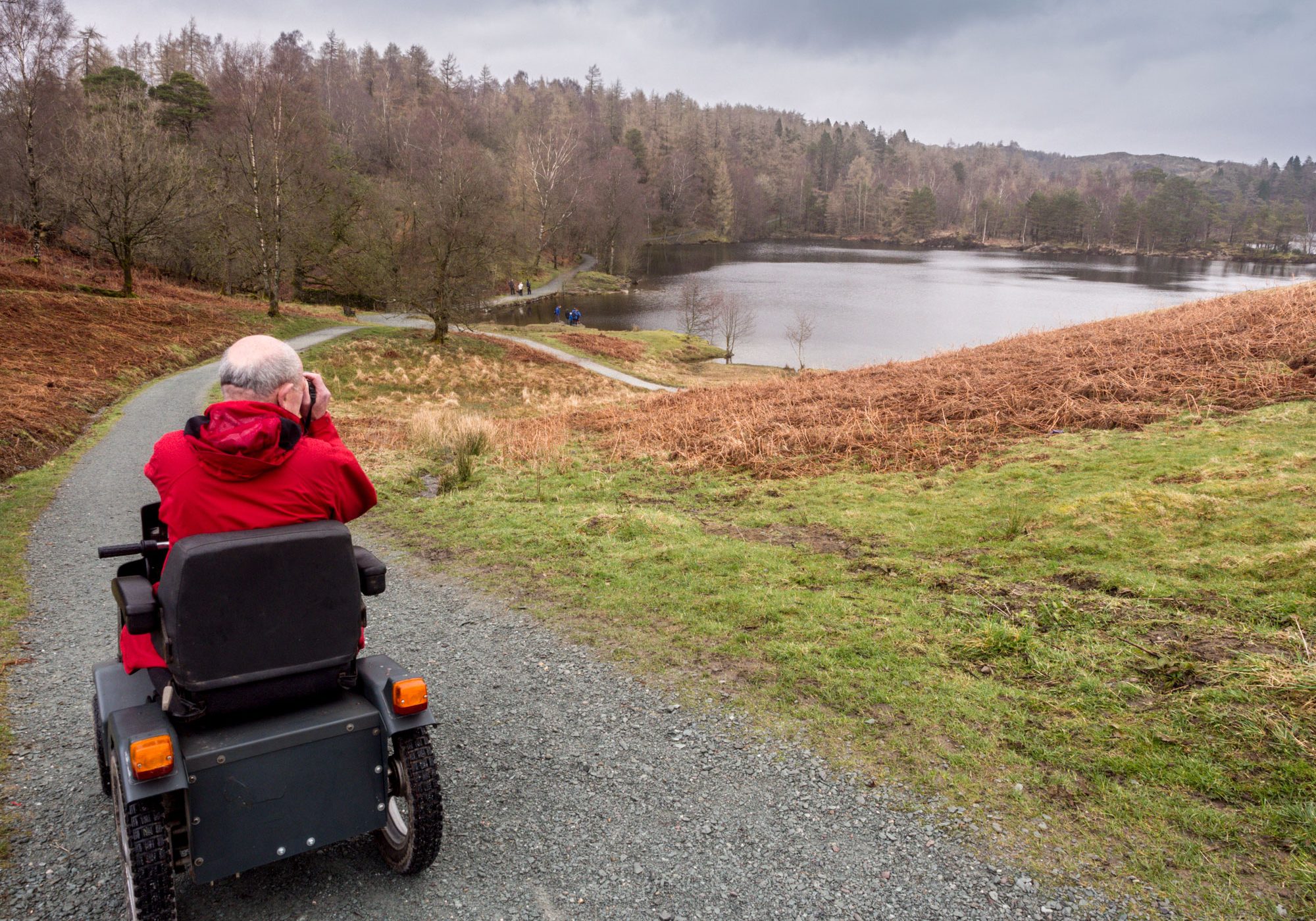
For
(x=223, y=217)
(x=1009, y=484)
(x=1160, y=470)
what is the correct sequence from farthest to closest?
(x=223, y=217), (x=1009, y=484), (x=1160, y=470)

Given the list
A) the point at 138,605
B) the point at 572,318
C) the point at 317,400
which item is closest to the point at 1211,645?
the point at 317,400

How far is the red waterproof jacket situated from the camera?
2756 mm

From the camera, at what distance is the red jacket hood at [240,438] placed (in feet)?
8.99

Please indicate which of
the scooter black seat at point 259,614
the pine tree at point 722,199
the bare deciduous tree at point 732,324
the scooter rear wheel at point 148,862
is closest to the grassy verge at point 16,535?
the scooter rear wheel at point 148,862

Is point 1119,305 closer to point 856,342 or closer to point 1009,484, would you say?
point 856,342

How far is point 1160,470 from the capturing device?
28.4 ft

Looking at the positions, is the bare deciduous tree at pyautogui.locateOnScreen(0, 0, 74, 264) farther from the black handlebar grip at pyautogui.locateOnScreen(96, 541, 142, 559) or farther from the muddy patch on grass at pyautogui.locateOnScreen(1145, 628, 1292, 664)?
the muddy patch on grass at pyautogui.locateOnScreen(1145, 628, 1292, 664)

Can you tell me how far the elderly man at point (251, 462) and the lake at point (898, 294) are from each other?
30.5 m

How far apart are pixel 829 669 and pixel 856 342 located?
149ft

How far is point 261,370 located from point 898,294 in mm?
72475

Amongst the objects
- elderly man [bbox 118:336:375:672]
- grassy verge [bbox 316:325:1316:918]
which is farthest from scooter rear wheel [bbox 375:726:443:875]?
grassy verge [bbox 316:325:1316:918]

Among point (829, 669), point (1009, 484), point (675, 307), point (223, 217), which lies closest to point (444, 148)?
point (223, 217)

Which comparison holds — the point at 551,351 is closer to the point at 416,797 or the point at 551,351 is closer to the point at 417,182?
the point at 417,182

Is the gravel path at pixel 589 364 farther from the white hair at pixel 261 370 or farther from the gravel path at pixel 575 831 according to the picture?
the white hair at pixel 261 370
